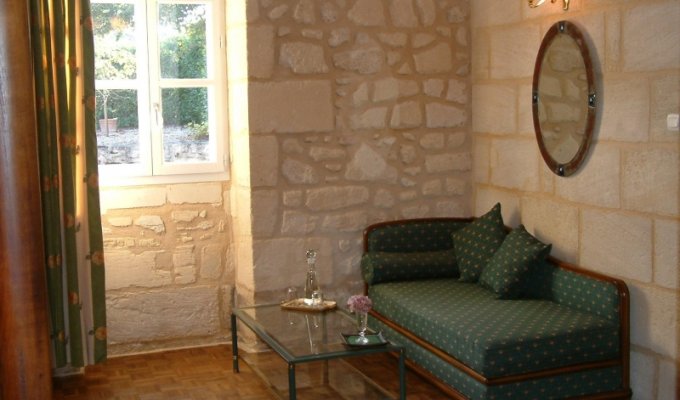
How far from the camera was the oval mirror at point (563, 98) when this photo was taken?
4.49m

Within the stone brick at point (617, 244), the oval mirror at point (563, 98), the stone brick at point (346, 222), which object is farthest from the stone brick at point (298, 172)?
the stone brick at point (617, 244)

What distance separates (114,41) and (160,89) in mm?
386

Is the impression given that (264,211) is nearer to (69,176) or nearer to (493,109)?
(69,176)

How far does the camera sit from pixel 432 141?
18.5 ft

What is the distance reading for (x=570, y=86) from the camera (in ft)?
15.1

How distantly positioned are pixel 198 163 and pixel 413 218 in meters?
1.38

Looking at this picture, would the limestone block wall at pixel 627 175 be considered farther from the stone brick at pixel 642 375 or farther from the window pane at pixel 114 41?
the window pane at pixel 114 41

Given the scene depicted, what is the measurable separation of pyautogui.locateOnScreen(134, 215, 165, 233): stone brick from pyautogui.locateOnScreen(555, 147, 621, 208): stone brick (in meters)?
2.42

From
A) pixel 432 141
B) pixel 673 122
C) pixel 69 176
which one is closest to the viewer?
pixel 673 122

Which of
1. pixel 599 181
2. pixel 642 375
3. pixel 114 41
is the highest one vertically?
pixel 114 41

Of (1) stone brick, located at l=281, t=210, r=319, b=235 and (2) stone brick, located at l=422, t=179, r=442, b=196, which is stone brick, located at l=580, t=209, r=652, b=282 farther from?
(1) stone brick, located at l=281, t=210, r=319, b=235

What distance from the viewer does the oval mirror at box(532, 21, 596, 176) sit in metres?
4.49

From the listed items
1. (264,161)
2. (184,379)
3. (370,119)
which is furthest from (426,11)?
(184,379)

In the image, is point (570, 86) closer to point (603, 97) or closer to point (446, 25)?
point (603, 97)
